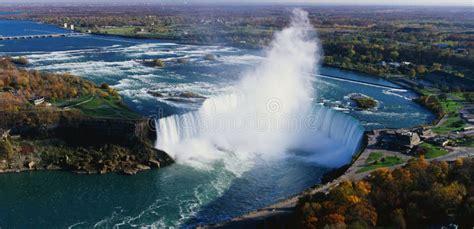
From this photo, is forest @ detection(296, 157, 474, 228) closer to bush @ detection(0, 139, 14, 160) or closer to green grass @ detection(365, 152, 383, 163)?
green grass @ detection(365, 152, 383, 163)

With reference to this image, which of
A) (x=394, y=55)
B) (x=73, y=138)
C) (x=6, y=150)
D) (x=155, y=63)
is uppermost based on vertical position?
(x=394, y=55)

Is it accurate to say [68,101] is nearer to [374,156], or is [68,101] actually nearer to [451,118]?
[374,156]

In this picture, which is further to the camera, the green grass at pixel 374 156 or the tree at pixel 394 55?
the tree at pixel 394 55

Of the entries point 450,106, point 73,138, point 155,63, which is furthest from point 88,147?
point 155,63

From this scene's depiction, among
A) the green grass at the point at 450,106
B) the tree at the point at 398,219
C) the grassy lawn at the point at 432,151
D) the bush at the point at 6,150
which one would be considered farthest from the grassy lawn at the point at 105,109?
the green grass at the point at 450,106

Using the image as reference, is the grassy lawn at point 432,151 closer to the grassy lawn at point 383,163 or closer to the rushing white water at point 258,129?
the grassy lawn at point 383,163

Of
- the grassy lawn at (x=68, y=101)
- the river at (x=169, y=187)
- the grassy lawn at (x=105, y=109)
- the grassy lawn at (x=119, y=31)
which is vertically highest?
the grassy lawn at (x=119, y=31)
